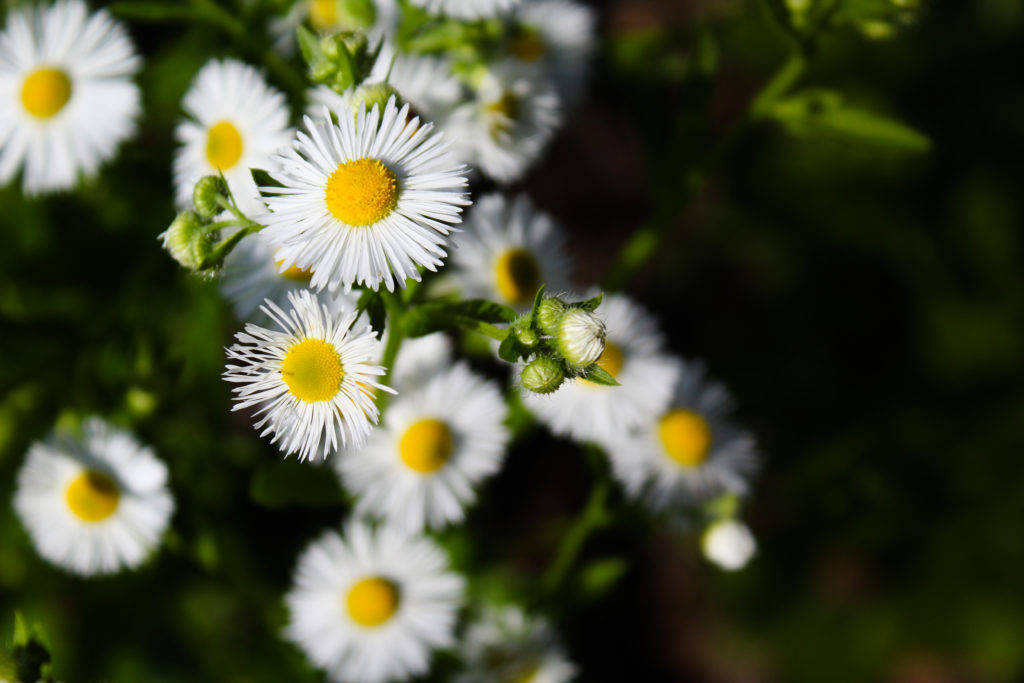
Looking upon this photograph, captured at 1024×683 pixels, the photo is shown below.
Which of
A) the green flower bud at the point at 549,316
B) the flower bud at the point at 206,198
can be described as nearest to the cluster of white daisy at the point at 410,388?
the flower bud at the point at 206,198

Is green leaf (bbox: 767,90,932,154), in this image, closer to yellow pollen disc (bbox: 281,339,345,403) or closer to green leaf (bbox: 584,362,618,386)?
green leaf (bbox: 584,362,618,386)

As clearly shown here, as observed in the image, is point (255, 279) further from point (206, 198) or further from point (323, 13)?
point (323, 13)

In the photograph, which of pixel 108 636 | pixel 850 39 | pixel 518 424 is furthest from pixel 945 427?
pixel 108 636

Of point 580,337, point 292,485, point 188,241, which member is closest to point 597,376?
point 580,337

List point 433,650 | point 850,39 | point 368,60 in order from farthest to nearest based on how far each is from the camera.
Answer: point 850,39 < point 433,650 < point 368,60

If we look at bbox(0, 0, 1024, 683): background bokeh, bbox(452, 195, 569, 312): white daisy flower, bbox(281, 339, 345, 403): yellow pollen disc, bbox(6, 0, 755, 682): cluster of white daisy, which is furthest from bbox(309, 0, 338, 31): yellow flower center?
bbox(281, 339, 345, 403): yellow pollen disc

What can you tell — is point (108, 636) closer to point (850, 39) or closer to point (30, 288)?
point (30, 288)

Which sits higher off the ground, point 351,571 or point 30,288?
point 30,288

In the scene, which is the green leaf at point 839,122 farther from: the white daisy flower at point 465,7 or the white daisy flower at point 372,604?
the white daisy flower at point 372,604
